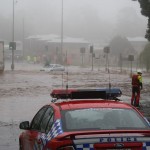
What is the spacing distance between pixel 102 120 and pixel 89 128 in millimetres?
286

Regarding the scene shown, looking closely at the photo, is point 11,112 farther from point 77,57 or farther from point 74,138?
point 77,57

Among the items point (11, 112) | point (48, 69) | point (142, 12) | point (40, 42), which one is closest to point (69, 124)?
point (11, 112)

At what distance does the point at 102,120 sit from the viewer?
6625mm

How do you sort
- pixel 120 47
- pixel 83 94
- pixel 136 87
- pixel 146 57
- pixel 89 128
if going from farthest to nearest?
pixel 120 47, pixel 146 57, pixel 136 87, pixel 83 94, pixel 89 128

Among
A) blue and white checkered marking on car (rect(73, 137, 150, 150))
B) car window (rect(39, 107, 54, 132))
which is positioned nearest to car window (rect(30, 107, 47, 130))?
car window (rect(39, 107, 54, 132))

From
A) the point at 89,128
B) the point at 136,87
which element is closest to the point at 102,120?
the point at 89,128

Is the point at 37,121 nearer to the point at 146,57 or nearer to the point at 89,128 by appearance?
the point at 89,128

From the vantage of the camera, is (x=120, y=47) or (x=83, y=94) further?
(x=120, y=47)

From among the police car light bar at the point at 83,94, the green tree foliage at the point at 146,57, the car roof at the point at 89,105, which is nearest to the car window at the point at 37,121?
the car roof at the point at 89,105

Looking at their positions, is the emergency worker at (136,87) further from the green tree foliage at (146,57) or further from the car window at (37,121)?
the green tree foliage at (146,57)

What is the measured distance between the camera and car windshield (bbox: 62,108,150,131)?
6.48 m

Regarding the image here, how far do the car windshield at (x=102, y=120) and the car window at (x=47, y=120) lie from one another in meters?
0.26

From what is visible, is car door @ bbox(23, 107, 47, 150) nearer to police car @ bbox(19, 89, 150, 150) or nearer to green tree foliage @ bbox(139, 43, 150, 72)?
police car @ bbox(19, 89, 150, 150)

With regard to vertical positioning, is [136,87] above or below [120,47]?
below
